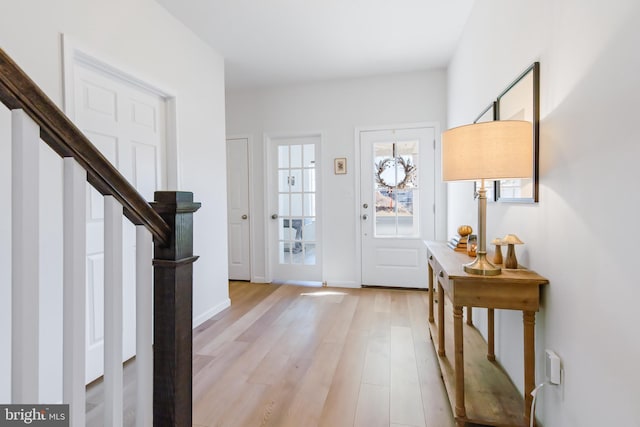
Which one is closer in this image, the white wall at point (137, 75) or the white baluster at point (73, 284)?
the white baluster at point (73, 284)

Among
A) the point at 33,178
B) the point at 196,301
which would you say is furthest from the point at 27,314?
the point at 196,301

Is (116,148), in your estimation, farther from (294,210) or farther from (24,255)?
(294,210)

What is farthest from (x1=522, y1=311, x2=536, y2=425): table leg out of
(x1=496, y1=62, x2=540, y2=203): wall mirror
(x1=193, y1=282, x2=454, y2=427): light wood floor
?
(x1=496, y1=62, x2=540, y2=203): wall mirror

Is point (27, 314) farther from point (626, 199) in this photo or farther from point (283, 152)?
point (283, 152)

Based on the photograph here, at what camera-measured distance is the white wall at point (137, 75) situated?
61.2 inches

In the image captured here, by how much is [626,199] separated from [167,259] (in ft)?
4.21

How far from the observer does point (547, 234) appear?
4.50 feet

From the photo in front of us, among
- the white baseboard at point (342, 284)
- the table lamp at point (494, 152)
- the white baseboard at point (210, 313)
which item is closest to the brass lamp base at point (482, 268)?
the table lamp at point (494, 152)

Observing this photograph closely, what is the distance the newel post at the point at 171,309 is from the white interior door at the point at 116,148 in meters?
1.34

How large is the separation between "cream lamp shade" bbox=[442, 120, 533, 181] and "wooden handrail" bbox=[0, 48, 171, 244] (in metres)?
1.25

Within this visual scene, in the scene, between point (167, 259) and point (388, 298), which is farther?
point (388, 298)

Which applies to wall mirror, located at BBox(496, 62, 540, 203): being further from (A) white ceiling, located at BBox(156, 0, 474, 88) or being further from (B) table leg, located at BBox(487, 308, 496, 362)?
(A) white ceiling, located at BBox(156, 0, 474, 88)

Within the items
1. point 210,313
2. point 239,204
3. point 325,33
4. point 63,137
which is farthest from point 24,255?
point 239,204

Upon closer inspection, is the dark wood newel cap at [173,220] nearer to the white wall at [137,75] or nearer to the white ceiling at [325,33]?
the white wall at [137,75]
